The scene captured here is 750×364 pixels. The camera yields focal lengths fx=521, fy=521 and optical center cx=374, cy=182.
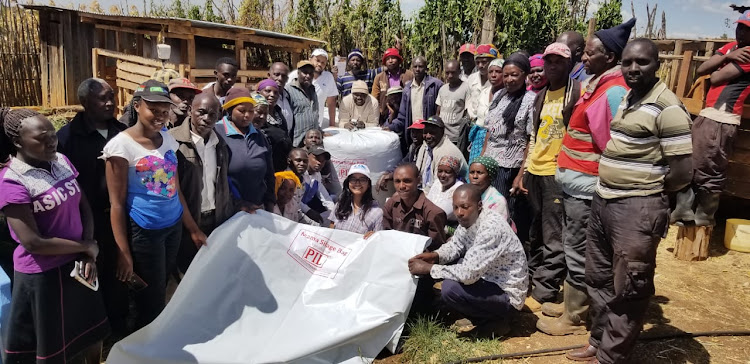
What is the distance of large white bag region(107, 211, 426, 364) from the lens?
313 centimetres

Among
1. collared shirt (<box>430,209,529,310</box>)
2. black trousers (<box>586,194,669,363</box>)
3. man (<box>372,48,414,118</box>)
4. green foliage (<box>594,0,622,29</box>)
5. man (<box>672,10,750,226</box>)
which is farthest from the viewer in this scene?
green foliage (<box>594,0,622,29</box>)

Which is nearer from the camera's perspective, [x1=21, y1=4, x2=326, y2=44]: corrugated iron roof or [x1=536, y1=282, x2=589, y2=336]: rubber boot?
[x1=536, y1=282, x2=589, y2=336]: rubber boot

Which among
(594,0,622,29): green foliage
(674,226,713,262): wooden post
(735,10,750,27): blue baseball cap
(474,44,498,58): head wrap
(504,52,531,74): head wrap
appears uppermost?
(594,0,622,29): green foliage

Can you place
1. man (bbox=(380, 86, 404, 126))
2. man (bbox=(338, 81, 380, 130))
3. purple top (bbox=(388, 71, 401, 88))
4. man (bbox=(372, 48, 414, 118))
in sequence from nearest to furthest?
man (bbox=(338, 81, 380, 130)) < man (bbox=(380, 86, 404, 126)) < man (bbox=(372, 48, 414, 118)) < purple top (bbox=(388, 71, 401, 88))

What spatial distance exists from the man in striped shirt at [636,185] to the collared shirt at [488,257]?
0.63 m

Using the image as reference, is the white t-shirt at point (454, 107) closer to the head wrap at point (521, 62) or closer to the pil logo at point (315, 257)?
the head wrap at point (521, 62)

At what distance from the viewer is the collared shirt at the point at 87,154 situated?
3.01 m

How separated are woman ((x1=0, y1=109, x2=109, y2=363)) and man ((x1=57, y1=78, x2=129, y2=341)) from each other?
38 centimetres

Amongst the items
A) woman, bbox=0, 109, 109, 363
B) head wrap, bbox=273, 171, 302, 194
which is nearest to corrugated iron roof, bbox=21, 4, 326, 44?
head wrap, bbox=273, 171, 302, 194

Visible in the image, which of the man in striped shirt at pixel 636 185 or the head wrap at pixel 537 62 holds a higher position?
the head wrap at pixel 537 62

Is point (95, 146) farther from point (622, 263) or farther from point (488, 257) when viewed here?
point (622, 263)

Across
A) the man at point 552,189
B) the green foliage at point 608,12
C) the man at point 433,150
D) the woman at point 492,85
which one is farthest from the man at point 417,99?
the green foliage at point 608,12

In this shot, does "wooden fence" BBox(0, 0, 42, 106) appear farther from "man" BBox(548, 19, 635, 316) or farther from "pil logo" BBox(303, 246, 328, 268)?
"man" BBox(548, 19, 635, 316)

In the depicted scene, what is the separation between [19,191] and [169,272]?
1185 millimetres
